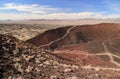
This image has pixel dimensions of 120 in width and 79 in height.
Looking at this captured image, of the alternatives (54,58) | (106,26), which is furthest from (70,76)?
(106,26)

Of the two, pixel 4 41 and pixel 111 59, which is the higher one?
pixel 4 41

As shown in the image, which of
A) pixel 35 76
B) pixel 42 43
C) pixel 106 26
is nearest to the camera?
pixel 35 76

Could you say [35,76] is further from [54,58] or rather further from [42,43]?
[42,43]

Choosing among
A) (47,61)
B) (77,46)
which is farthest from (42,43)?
(47,61)

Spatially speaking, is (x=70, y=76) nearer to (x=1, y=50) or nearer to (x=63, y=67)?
(x=63, y=67)

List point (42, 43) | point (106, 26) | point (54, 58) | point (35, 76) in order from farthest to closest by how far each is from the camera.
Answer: point (106, 26) → point (42, 43) → point (54, 58) → point (35, 76)

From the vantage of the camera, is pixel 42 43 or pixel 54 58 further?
pixel 42 43
